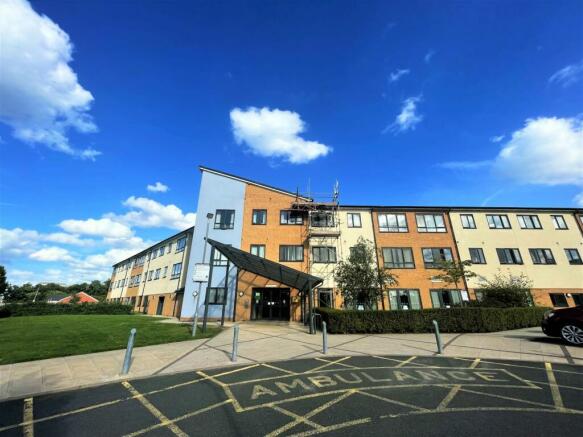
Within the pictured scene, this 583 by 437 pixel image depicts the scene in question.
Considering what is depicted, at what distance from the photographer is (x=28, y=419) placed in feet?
14.8

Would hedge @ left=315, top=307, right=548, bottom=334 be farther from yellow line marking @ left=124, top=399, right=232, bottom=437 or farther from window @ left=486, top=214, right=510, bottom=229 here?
window @ left=486, top=214, right=510, bottom=229

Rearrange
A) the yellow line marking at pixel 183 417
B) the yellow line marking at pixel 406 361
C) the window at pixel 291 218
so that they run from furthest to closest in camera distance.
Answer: the window at pixel 291 218 → the yellow line marking at pixel 406 361 → the yellow line marking at pixel 183 417

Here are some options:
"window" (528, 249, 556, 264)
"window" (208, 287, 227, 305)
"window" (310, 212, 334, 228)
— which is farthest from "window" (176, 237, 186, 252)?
"window" (528, 249, 556, 264)

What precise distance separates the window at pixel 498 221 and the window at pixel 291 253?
1882cm

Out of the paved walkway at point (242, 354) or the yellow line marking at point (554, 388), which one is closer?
the yellow line marking at point (554, 388)

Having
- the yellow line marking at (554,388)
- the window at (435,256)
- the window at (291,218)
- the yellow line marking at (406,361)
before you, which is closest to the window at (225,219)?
the window at (291,218)

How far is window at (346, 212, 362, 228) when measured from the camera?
2531 centimetres

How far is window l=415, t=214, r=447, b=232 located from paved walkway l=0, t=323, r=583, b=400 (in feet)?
45.1

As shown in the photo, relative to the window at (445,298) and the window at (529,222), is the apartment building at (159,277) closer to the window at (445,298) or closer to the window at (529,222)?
the window at (445,298)

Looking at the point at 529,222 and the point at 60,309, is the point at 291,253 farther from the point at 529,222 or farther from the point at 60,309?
the point at 60,309

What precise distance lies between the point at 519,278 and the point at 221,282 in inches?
1053

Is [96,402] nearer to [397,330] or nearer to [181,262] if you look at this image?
[397,330]

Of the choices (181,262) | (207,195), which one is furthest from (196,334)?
(181,262)

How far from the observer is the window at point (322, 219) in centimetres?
2535
